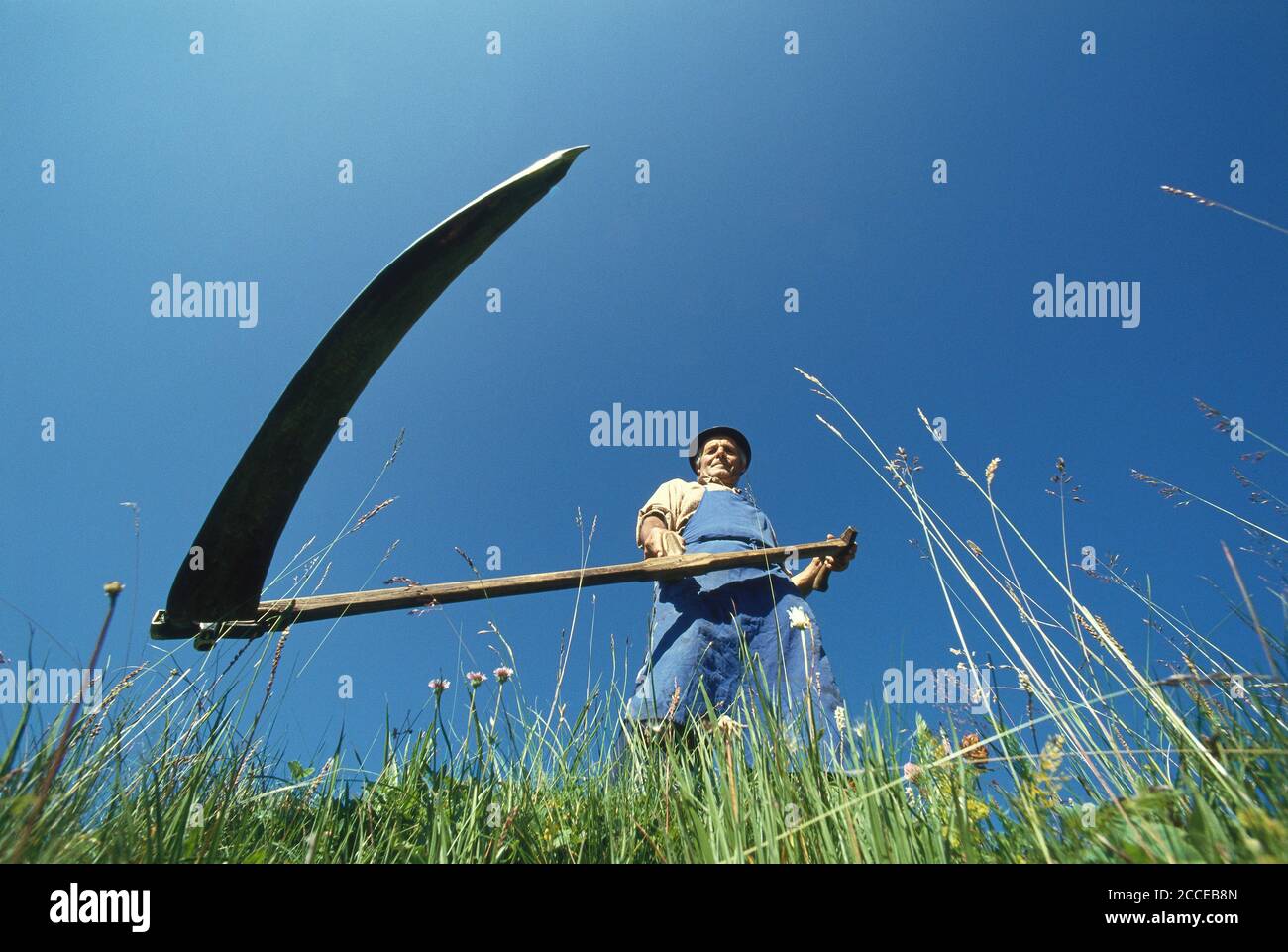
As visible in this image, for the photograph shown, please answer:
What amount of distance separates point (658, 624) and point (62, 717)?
9.10ft

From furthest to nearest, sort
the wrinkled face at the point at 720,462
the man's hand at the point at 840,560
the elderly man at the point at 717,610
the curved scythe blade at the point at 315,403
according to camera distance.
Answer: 1. the wrinkled face at the point at 720,462
2. the man's hand at the point at 840,560
3. the elderly man at the point at 717,610
4. the curved scythe blade at the point at 315,403

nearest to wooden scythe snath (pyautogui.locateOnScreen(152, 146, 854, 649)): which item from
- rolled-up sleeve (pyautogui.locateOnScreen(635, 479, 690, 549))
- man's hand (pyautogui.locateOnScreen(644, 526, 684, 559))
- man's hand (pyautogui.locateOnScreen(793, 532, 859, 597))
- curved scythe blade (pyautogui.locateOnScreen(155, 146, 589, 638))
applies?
curved scythe blade (pyautogui.locateOnScreen(155, 146, 589, 638))

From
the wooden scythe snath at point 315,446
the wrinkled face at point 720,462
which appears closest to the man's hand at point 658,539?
the wrinkled face at point 720,462

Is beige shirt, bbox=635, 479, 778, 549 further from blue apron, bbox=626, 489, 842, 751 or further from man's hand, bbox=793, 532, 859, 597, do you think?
man's hand, bbox=793, 532, 859, 597

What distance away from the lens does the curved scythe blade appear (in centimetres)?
168

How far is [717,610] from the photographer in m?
3.73

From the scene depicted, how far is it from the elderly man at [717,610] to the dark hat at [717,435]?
1.40ft

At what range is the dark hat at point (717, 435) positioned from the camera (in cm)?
485

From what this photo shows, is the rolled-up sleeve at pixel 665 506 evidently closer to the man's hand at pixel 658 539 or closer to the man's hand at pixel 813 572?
the man's hand at pixel 658 539

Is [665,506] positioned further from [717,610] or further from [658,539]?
[717,610]

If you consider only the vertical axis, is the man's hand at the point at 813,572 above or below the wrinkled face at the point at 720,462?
below

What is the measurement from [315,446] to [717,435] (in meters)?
3.12
